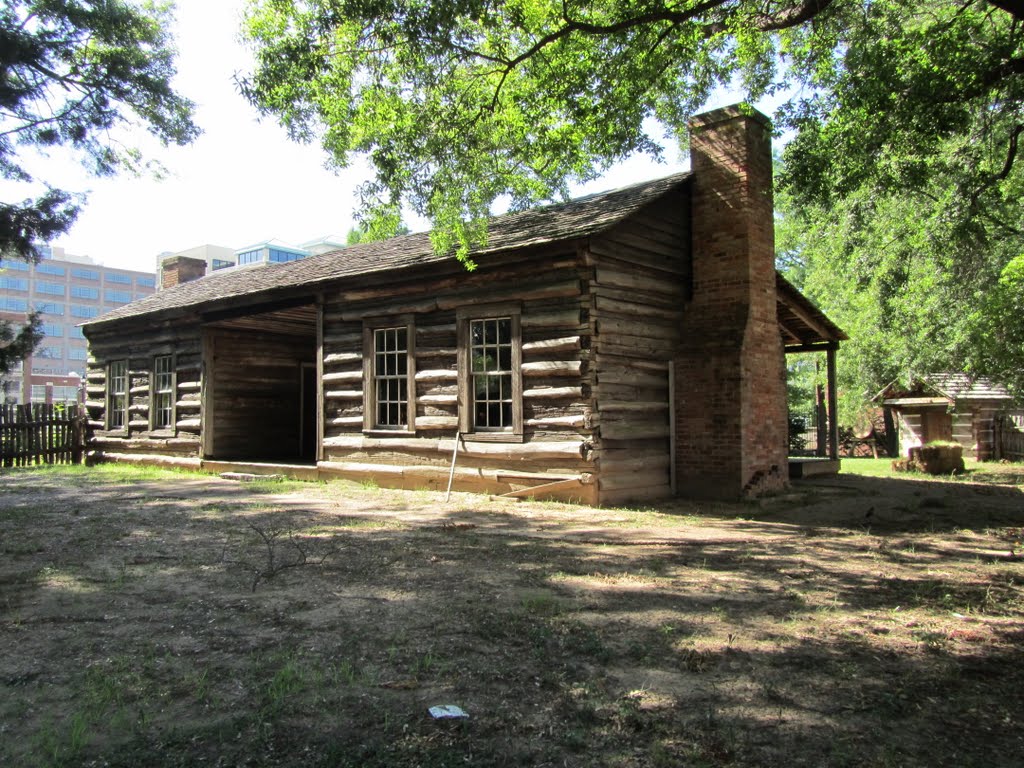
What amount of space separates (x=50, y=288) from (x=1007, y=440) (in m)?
113

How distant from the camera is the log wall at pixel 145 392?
54.5ft

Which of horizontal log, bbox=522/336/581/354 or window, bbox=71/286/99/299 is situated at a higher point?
window, bbox=71/286/99/299

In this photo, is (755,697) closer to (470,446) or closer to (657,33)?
(470,446)

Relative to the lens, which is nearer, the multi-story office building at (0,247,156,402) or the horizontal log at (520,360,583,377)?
the horizontal log at (520,360,583,377)

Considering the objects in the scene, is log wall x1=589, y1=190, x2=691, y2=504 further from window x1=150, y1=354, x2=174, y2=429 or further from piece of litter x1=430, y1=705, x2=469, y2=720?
window x1=150, y1=354, x2=174, y2=429

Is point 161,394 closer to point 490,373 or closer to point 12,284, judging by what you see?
point 490,373

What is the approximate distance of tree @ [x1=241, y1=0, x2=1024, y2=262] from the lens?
924 cm

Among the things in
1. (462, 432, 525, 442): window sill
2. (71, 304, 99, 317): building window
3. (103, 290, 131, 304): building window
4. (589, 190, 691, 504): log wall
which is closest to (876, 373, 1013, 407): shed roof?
(589, 190, 691, 504): log wall

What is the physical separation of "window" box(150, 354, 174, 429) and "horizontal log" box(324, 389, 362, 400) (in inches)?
232

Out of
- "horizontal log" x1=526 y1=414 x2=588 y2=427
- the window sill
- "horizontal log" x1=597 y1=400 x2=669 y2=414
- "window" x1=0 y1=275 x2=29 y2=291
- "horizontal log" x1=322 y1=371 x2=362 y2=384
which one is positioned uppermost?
"window" x1=0 y1=275 x2=29 y2=291

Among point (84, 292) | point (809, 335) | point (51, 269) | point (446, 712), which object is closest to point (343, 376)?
point (809, 335)

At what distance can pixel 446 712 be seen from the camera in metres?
3.35

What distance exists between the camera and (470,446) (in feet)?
37.9

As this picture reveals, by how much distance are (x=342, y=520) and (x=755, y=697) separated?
642 centimetres
